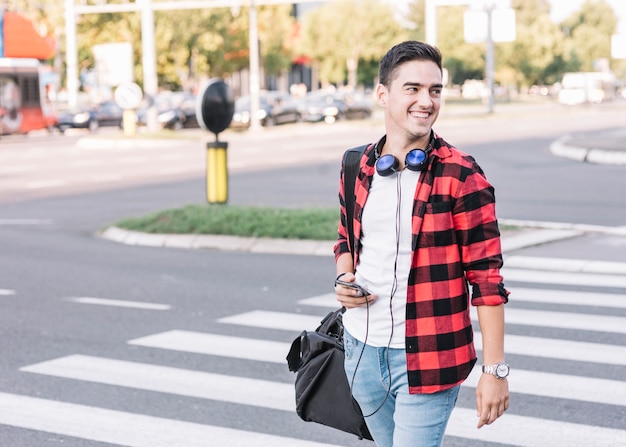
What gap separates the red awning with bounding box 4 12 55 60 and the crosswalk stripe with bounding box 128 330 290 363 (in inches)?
1458

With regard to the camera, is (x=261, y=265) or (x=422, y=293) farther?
(x=261, y=265)

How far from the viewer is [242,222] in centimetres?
1351

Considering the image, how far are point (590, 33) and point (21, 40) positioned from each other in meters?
95.7

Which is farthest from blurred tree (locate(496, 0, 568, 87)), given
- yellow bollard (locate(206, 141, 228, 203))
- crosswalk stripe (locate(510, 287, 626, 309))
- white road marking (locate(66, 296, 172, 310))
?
white road marking (locate(66, 296, 172, 310))

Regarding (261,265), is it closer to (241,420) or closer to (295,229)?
(295,229)

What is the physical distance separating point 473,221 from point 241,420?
309 cm

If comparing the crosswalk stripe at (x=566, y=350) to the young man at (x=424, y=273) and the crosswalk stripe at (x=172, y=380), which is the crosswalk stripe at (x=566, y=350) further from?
the young man at (x=424, y=273)

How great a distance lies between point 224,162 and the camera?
1487cm

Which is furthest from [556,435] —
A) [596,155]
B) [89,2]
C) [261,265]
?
[89,2]

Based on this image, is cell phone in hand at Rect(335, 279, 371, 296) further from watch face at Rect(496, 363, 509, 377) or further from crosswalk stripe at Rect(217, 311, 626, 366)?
crosswalk stripe at Rect(217, 311, 626, 366)

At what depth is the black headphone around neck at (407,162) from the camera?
128 inches

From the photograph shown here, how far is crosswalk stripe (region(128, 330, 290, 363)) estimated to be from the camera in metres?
7.61

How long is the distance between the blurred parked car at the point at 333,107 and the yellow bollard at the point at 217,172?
3665cm

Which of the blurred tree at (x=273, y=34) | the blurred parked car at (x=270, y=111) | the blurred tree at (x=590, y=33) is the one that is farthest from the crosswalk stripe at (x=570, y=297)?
the blurred tree at (x=590, y=33)
